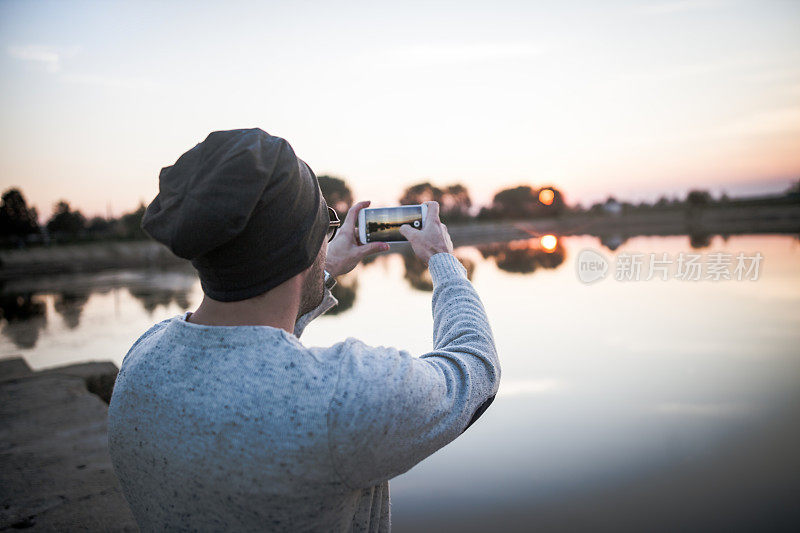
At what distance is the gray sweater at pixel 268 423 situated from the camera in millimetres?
864

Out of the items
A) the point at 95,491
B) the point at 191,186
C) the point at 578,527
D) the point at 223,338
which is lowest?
the point at 578,527

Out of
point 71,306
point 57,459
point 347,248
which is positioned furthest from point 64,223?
point 347,248

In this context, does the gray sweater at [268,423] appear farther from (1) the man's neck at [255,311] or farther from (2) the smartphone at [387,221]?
(2) the smartphone at [387,221]

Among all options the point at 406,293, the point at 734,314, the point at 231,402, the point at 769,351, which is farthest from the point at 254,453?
the point at 406,293

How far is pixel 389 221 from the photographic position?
1.57 meters

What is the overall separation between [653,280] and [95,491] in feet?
45.0

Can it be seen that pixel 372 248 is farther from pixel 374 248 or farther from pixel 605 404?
pixel 605 404

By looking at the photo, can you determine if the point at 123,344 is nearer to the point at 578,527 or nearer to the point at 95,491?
the point at 95,491

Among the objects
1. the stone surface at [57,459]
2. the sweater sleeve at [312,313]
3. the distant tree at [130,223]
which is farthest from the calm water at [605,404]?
the distant tree at [130,223]

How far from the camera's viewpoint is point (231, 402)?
2.90 ft

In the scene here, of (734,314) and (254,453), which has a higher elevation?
(254,453)

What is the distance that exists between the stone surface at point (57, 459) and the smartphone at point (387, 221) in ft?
7.11

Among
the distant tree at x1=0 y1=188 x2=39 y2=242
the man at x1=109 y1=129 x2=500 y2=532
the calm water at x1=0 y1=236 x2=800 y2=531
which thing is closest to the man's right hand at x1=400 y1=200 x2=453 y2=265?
the man at x1=109 y1=129 x2=500 y2=532

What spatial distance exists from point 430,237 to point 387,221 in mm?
200
